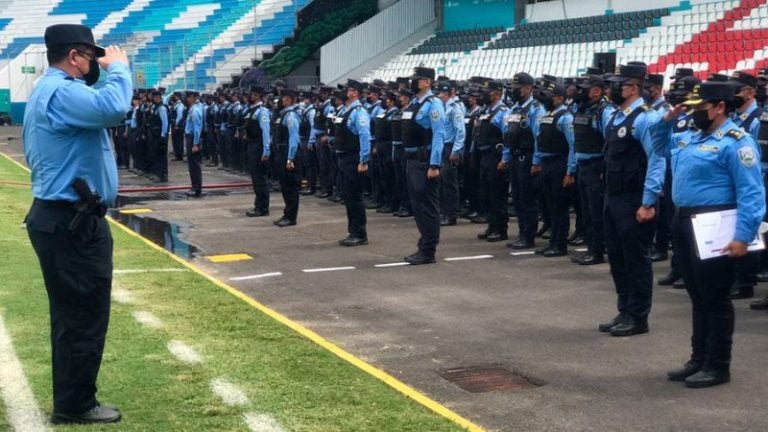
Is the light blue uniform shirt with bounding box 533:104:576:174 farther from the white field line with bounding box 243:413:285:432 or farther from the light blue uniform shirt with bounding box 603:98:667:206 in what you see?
the white field line with bounding box 243:413:285:432

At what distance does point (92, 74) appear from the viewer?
5.22m

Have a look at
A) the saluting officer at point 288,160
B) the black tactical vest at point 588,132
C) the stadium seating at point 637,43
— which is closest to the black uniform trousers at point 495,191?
the saluting officer at point 288,160

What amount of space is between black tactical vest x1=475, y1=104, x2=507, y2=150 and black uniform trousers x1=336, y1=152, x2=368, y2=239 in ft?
6.22

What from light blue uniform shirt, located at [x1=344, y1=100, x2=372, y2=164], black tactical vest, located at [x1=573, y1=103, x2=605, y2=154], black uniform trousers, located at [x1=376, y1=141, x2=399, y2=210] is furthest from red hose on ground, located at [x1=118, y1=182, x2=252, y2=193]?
black tactical vest, located at [x1=573, y1=103, x2=605, y2=154]

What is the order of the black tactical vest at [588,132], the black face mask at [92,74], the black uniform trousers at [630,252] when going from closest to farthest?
the black face mask at [92,74]
the black uniform trousers at [630,252]
the black tactical vest at [588,132]

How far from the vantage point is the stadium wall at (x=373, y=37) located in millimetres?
32594

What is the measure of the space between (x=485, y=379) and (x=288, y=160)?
7862 mm

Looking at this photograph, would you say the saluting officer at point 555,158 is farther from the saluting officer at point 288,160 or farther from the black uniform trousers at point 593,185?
the saluting officer at point 288,160

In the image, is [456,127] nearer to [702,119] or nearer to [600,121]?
[600,121]

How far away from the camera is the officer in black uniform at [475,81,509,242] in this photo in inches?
485

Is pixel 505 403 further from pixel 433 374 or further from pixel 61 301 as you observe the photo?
pixel 61 301

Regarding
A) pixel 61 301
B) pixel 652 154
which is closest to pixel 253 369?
pixel 61 301

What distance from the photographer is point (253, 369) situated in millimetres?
6215

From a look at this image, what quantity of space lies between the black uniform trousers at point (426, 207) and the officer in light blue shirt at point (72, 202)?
5.66 meters
